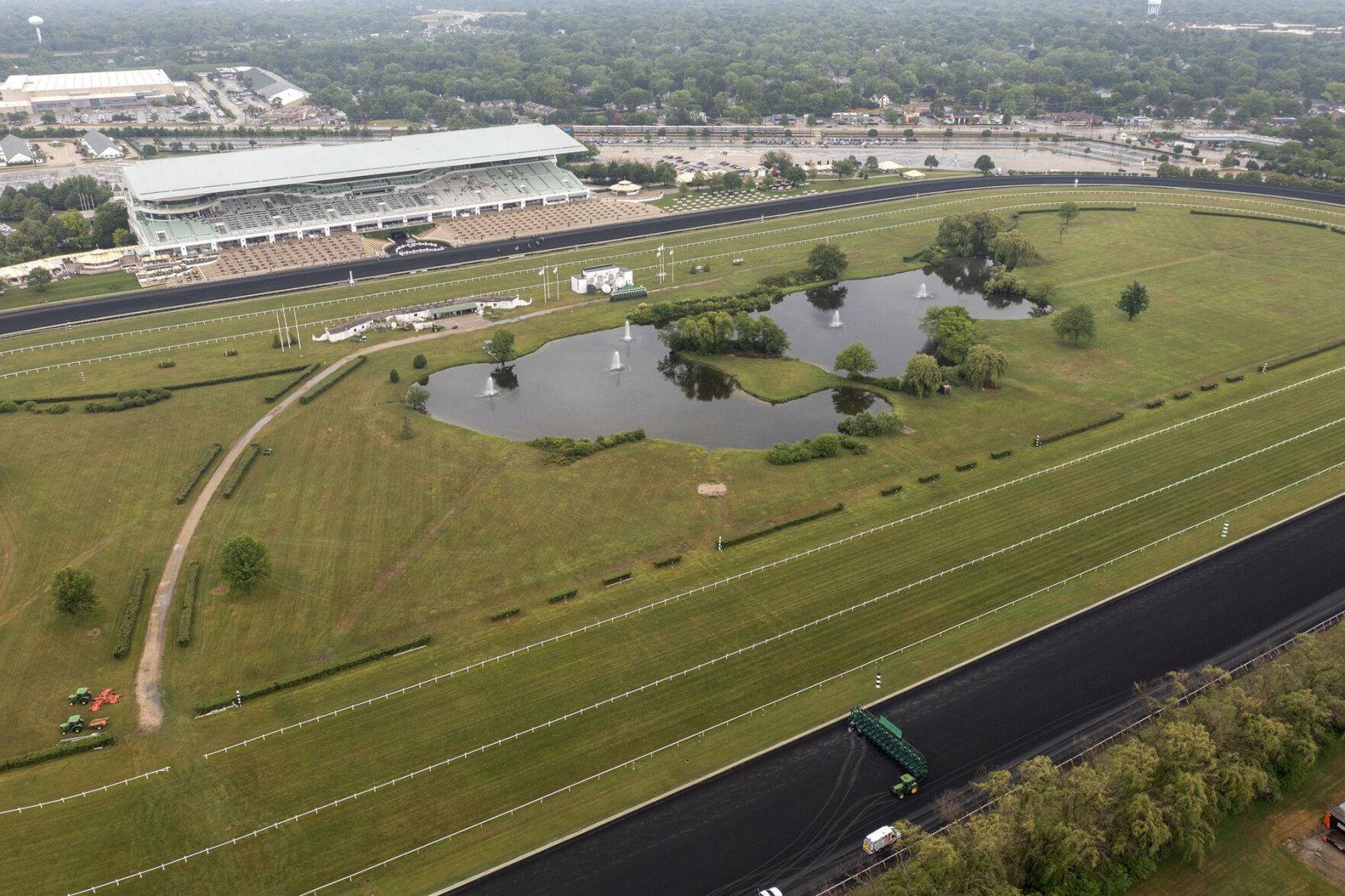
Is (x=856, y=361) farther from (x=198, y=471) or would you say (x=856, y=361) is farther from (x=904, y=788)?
(x=198, y=471)

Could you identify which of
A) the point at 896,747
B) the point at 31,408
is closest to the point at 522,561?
the point at 896,747

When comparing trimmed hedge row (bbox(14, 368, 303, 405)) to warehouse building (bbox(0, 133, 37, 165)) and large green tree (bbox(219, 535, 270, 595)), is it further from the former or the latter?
warehouse building (bbox(0, 133, 37, 165))

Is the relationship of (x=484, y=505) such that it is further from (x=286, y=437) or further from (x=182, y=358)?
(x=182, y=358)

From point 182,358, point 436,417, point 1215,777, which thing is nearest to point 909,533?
point 1215,777

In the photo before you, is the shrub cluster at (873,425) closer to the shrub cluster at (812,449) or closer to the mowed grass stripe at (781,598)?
the shrub cluster at (812,449)

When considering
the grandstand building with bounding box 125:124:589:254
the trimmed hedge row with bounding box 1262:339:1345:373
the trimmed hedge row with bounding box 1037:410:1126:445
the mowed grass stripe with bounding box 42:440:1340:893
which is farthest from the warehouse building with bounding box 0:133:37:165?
the trimmed hedge row with bounding box 1262:339:1345:373

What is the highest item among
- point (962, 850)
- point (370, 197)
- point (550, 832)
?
point (370, 197)

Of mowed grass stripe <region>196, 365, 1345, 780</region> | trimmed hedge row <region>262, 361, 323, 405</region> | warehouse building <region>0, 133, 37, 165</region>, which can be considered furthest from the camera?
warehouse building <region>0, 133, 37, 165</region>
